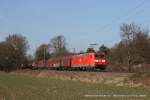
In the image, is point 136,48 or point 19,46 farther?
point 19,46

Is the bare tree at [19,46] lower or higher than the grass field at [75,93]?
higher

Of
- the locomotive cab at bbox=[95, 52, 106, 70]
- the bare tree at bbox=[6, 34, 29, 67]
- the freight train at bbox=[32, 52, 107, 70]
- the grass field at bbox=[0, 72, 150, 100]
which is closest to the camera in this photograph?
the grass field at bbox=[0, 72, 150, 100]

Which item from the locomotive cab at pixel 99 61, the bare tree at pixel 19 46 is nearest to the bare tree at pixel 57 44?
the bare tree at pixel 19 46

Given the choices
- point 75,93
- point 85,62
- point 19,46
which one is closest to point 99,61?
point 85,62

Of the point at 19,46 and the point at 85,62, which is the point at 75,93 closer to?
the point at 85,62

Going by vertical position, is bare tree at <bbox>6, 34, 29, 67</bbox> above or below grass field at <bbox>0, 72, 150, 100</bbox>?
above

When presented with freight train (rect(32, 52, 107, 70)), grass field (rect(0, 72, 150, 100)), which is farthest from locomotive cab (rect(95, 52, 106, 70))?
grass field (rect(0, 72, 150, 100))

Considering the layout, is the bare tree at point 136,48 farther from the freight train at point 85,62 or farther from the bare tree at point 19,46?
the bare tree at point 19,46

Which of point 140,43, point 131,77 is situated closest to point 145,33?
point 140,43

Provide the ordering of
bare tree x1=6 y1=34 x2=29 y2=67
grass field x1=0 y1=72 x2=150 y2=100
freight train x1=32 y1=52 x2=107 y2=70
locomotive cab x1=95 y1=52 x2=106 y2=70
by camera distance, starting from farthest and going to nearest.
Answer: bare tree x1=6 y1=34 x2=29 y2=67, freight train x1=32 y1=52 x2=107 y2=70, locomotive cab x1=95 y1=52 x2=106 y2=70, grass field x1=0 y1=72 x2=150 y2=100

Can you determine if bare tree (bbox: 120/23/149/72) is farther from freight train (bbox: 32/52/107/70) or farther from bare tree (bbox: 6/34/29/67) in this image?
bare tree (bbox: 6/34/29/67)

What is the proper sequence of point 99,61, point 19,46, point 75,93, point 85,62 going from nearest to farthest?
point 75,93, point 99,61, point 85,62, point 19,46

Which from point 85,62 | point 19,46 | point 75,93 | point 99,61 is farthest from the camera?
point 19,46

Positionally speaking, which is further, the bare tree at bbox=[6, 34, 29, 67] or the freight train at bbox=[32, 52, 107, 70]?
the bare tree at bbox=[6, 34, 29, 67]
